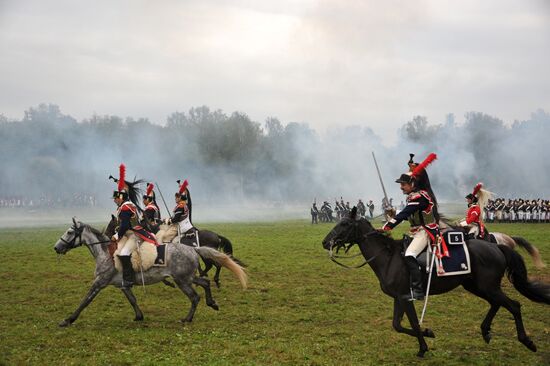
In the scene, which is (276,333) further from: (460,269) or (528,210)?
(528,210)

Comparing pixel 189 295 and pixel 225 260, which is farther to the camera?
pixel 225 260

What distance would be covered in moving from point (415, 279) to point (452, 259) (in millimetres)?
790

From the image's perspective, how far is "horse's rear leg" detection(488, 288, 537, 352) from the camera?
9273mm

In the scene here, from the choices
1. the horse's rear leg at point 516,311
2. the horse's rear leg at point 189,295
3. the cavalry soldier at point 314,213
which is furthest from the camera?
the cavalry soldier at point 314,213

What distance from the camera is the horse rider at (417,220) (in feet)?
32.2

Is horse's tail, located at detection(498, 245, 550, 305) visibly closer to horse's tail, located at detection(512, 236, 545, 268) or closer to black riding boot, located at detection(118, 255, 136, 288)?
horse's tail, located at detection(512, 236, 545, 268)

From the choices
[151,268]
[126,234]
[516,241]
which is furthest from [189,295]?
[516,241]

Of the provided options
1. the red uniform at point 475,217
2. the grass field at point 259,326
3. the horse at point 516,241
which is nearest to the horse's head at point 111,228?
the grass field at point 259,326

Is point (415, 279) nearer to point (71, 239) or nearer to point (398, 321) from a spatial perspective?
point (398, 321)

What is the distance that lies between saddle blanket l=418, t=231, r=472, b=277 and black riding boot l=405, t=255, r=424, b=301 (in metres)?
0.19

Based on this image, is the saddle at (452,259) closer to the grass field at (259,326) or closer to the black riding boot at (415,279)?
the black riding boot at (415,279)

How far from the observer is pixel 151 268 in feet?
41.3

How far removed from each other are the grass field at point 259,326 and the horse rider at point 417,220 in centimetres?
137

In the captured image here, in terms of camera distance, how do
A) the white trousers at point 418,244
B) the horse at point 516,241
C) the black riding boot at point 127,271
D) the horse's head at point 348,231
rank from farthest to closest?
the black riding boot at point 127,271 → the horse at point 516,241 → the horse's head at point 348,231 → the white trousers at point 418,244
